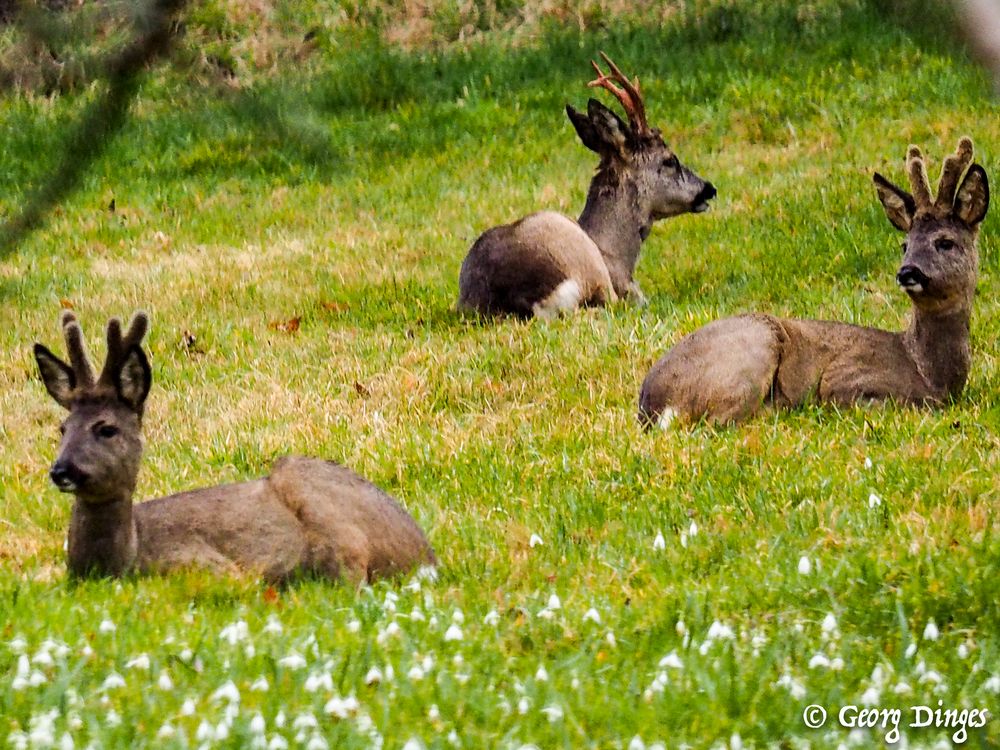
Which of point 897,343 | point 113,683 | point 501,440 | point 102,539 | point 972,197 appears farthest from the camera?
point 897,343

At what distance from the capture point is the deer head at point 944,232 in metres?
8.54

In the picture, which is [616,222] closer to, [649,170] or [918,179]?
[649,170]

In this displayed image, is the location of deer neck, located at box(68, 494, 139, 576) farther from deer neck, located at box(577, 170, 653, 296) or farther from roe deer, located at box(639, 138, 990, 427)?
deer neck, located at box(577, 170, 653, 296)

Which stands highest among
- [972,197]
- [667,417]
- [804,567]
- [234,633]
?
[972,197]

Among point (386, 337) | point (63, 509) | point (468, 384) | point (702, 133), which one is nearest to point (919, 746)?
point (63, 509)

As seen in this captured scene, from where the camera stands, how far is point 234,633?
4.96m

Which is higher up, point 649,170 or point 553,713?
point 553,713

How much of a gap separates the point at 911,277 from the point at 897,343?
0.52 meters

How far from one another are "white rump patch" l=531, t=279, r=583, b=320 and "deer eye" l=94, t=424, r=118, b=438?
5.29m

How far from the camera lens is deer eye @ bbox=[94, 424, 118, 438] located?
6211 millimetres

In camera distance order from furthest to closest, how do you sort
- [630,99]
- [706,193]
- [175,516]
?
1. [706,193]
2. [630,99]
3. [175,516]

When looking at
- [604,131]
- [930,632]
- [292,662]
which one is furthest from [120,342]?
[604,131]

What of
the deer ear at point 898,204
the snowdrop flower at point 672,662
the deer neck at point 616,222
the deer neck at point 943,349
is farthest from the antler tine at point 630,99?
the snowdrop flower at point 672,662

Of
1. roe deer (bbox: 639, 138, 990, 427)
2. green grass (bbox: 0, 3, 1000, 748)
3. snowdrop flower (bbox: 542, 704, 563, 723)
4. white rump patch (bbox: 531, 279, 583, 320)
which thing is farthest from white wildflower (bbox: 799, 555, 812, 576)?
white rump patch (bbox: 531, 279, 583, 320)
